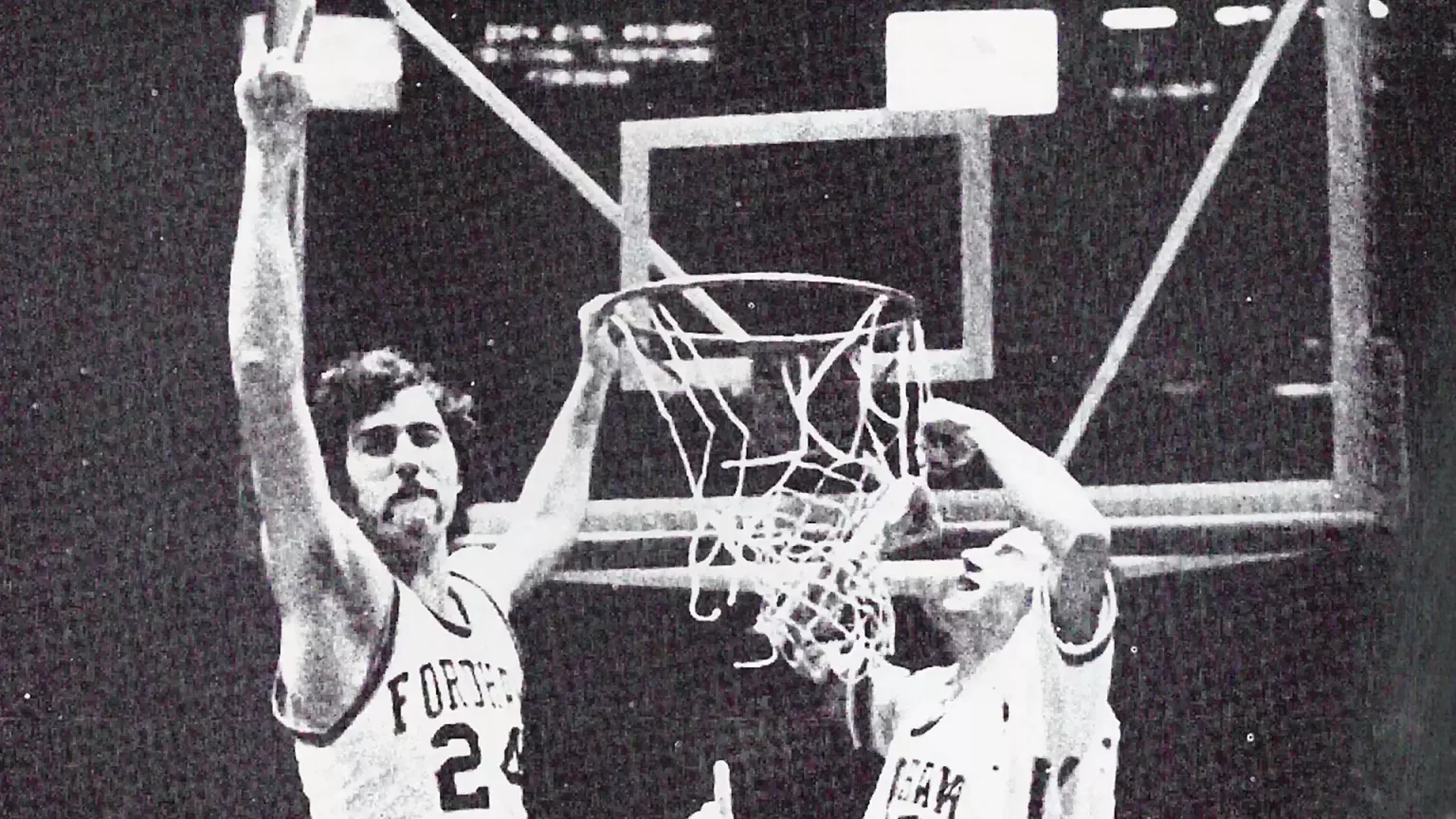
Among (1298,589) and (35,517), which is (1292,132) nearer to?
(1298,589)

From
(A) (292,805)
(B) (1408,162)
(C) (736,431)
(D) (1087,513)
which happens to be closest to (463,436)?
(C) (736,431)

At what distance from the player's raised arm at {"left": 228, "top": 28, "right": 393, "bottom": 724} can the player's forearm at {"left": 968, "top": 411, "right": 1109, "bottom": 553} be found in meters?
0.84

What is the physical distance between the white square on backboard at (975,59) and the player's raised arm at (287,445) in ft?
3.54

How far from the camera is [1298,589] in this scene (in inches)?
109

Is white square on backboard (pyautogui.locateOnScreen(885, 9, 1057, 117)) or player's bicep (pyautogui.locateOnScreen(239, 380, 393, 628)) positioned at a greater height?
white square on backboard (pyautogui.locateOnScreen(885, 9, 1057, 117))

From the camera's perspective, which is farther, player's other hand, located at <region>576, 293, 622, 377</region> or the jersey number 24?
player's other hand, located at <region>576, 293, 622, 377</region>

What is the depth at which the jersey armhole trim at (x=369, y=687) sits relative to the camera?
7.15ft

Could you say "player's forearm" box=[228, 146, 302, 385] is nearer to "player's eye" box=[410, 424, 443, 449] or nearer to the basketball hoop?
"player's eye" box=[410, 424, 443, 449]

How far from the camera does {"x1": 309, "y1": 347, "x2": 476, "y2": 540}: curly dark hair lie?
2414 mm

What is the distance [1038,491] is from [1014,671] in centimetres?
30

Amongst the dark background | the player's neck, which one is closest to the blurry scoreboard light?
the dark background

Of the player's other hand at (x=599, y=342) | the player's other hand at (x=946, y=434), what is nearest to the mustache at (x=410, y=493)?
the player's other hand at (x=599, y=342)

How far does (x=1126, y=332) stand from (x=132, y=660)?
1.66m

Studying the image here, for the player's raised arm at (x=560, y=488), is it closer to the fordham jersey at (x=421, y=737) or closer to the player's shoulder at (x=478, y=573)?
the player's shoulder at (x=478, y=573)
